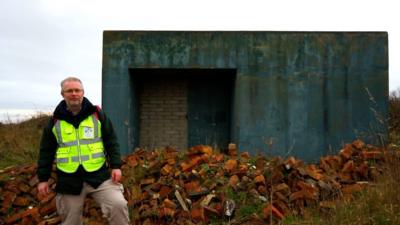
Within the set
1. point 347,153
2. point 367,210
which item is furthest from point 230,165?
point 367,210

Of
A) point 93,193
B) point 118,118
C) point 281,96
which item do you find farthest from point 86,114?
point 281,96

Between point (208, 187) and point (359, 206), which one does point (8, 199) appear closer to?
point (208, 187)

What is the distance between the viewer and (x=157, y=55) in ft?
33.8

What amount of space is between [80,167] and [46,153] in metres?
0.39

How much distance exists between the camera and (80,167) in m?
3.88

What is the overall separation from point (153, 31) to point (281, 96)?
348 cm

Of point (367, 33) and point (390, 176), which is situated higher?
point (367, 33)

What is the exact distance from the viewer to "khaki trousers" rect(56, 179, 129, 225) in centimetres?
383

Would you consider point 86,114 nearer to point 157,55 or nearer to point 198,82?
point 157,55

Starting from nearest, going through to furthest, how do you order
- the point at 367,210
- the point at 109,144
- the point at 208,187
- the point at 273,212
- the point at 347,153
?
1. the point at 109,144
2. the point at 367,210
3. the point at 273,212
4. the point at 208,187
5. the point at 347,153

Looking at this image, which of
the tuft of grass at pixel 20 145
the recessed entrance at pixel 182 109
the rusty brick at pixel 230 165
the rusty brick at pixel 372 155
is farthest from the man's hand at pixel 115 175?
the recessed entrance at pixel 182 109

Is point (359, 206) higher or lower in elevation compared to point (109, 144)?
lower

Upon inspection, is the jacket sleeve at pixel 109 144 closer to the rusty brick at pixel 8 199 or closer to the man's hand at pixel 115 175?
the man's hand at pixel 115 175

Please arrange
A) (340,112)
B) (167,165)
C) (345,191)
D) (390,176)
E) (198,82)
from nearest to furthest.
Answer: (390,176), (345,191), (167,165), (340,112), (198,82)
